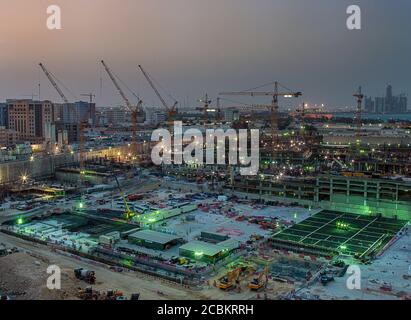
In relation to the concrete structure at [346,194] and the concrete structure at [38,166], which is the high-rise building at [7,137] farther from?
the concrete structure at [346,194]

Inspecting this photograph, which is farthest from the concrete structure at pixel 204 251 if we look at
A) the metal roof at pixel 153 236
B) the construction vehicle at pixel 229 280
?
the construction vehicle at pixel 229 280

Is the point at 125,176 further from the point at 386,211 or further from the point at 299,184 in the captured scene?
the point at 386,211

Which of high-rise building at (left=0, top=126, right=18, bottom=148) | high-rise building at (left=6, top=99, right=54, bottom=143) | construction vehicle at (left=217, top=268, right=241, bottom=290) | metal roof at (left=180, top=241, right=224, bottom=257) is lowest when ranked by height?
construction vehicle at (left=217, top=268, right=241, bottom=290)

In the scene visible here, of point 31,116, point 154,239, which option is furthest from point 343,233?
point 31,116

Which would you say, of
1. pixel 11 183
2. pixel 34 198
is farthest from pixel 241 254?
pixel 11 183

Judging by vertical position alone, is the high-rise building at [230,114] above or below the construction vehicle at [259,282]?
above

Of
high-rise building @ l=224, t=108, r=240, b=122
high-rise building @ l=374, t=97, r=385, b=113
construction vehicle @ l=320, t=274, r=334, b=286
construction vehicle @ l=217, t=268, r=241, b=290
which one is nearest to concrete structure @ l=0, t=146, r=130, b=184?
construction vehicle @ l=217, t=268, r=241, b=290

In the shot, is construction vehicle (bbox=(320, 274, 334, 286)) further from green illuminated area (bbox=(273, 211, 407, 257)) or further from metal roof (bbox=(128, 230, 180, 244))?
metal roof (bbox=(128, 230, 180, 244))
